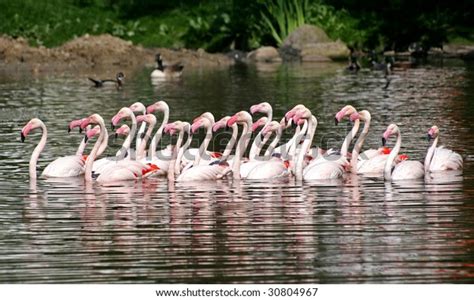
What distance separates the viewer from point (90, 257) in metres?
13.4

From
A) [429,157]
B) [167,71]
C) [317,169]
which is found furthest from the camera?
[167,71]

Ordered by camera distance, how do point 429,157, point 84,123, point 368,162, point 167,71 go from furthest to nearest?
point 167,71, point 84,123, point 368,162, point 429,157

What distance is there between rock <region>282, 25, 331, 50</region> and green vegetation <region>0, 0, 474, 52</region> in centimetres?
122

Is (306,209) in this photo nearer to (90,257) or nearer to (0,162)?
(90,257)

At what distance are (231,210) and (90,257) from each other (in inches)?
122

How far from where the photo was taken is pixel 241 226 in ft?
49.3

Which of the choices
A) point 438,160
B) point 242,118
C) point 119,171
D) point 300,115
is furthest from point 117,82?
point 438,160

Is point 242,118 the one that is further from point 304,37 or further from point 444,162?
A: point 304,37

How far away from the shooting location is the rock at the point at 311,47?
4750 centimetres

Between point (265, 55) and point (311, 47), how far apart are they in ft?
Answer: 5.48

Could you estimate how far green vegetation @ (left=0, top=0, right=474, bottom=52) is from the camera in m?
48.7

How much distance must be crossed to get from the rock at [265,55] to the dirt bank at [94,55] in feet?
3.05

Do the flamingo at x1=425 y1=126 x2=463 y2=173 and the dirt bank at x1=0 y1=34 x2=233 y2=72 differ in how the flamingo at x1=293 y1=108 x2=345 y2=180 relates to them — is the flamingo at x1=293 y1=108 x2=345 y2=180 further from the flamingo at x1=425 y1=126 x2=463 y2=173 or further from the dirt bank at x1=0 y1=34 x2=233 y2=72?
the dirt bank at x1=0 y1=34 x2=233 y2=72

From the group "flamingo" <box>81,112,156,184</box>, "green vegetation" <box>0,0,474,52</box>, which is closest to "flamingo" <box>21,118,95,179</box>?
"flamingo" <box>81,112,156,184</box>
